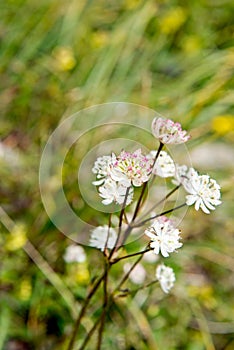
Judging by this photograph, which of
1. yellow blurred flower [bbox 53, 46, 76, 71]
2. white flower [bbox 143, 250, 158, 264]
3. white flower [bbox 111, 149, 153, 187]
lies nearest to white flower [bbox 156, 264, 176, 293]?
white flower [bbox 111, 149, 153, 187]

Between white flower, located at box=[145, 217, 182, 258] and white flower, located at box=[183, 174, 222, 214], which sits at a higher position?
white flower, located at box=[183, 174, 222, 214]

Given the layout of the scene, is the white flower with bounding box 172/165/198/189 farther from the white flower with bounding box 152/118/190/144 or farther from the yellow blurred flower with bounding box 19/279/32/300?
the yellow blurred flower with bounding box 19/279/32/300

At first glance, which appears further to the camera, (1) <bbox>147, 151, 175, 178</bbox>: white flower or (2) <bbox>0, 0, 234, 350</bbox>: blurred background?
(2) <bbox>0, 0, 234, 350</bbox>: blurred background

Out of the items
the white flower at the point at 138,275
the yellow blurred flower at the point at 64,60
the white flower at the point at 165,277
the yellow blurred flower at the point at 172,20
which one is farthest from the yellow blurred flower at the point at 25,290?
the yellow blurred flower at the point at 172,20

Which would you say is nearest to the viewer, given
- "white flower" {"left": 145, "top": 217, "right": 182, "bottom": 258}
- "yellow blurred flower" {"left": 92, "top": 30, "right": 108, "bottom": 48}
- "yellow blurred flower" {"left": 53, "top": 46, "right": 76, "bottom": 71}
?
"white flower" {"left": 145, "top": 217, "right": 182, "bottom": 258}

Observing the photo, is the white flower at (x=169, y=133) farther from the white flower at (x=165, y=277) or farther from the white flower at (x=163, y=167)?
the white flower at (x=165, y=277)

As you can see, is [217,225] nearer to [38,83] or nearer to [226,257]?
[226,257]

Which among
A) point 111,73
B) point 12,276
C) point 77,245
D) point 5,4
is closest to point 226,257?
point 77,245

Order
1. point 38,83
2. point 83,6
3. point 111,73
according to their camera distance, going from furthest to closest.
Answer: point 83,6
point 111,73
point 38,83
